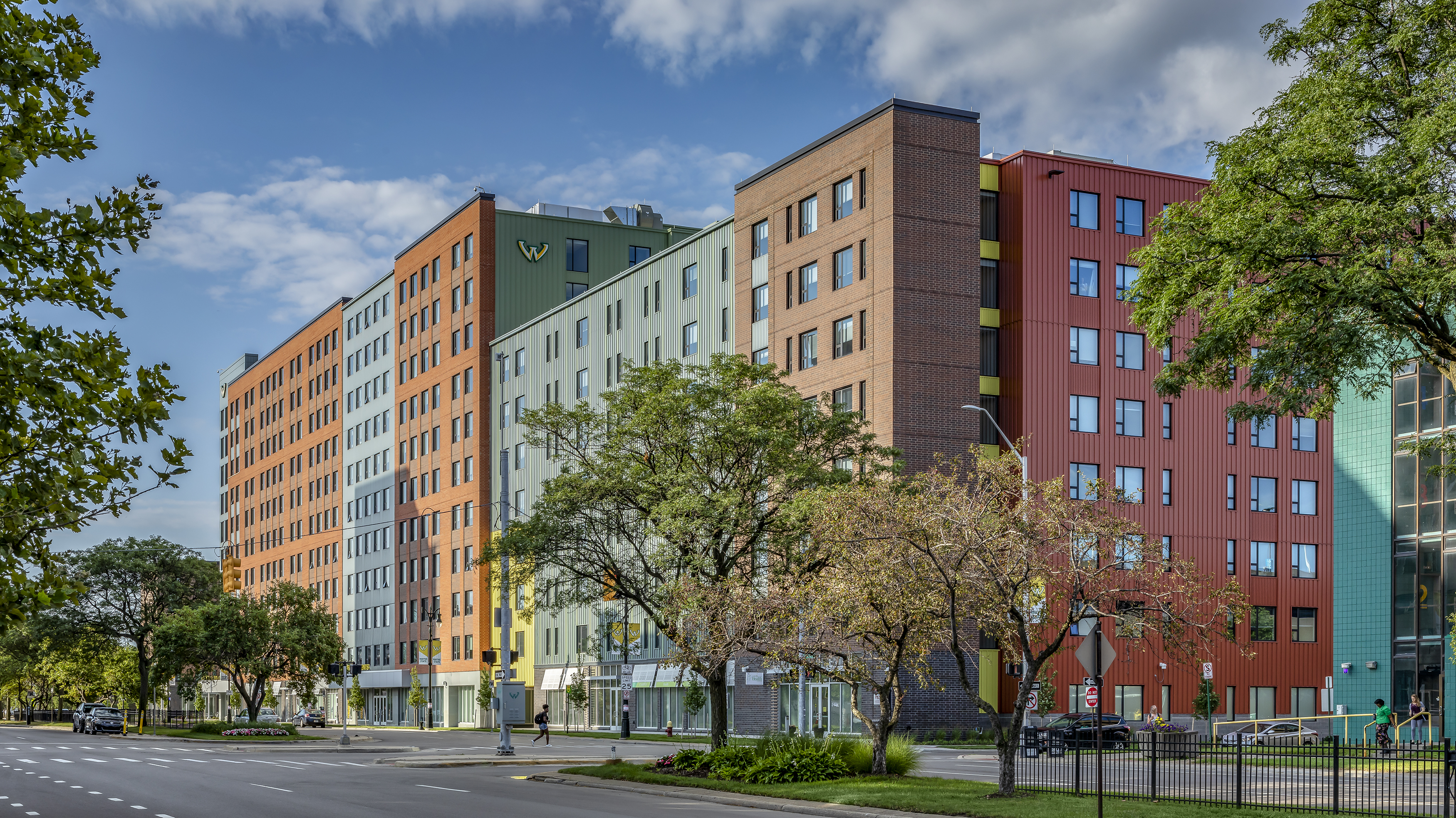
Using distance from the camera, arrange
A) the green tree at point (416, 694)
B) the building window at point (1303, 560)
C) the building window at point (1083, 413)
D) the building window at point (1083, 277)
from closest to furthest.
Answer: the building window at point (1083, 413), the building window at point (1083, 277), the building window at point (1303, 560), the green tree at point (416, 694)

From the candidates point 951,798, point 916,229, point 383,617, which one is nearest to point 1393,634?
point 916,229

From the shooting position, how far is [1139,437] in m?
65.4

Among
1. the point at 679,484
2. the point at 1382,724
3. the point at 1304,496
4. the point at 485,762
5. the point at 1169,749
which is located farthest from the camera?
the point at 1304,496

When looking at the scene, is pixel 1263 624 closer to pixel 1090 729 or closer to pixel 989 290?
pixel 989 290

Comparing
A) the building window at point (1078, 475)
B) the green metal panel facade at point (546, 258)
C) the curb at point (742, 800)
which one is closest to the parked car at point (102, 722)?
the green metal panel facade at point (546, 258)

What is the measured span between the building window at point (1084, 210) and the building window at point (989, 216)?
3.38m

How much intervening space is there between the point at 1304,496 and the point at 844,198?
89.0 ft

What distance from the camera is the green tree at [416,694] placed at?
3787 inches

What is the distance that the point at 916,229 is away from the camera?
60.9 m

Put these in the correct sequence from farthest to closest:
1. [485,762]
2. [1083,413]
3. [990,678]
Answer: [1083,413] < [990,678] < [485,762]

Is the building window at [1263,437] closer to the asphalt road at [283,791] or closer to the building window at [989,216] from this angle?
the building window at [989,216]

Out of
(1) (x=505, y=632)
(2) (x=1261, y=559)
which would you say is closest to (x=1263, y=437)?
(2) (x=1261, y=559)

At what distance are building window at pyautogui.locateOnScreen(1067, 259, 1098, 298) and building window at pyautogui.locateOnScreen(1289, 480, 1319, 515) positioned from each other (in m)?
14.8

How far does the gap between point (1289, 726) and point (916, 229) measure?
25.1 m
